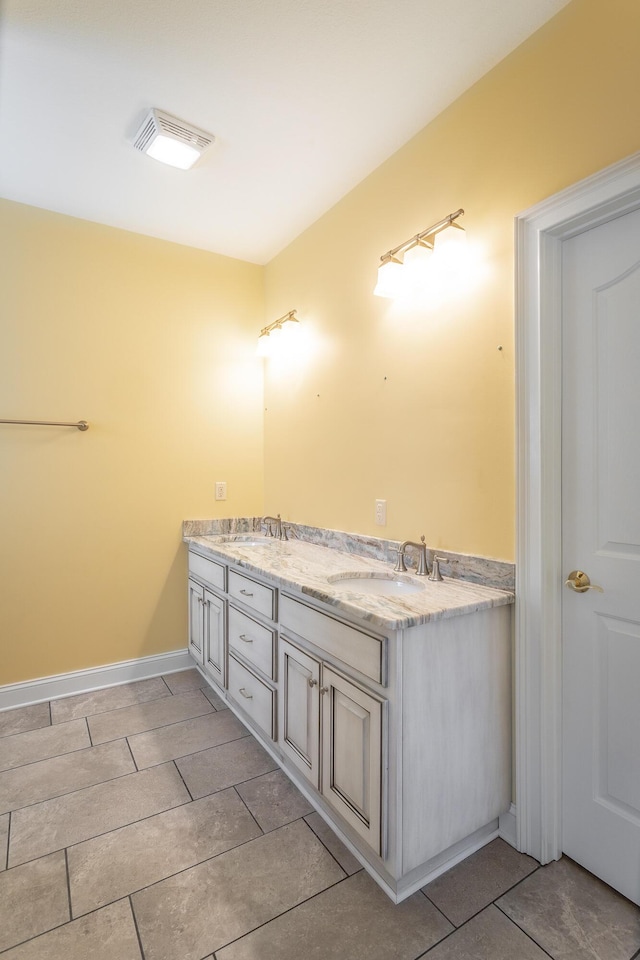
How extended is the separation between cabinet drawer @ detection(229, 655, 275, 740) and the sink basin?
519 millimetres

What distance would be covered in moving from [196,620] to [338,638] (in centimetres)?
152

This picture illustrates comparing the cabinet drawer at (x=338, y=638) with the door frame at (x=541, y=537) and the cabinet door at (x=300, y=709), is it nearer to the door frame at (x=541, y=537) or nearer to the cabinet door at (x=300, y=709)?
the cabinet door at (x=300, y=709)

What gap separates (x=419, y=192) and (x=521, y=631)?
68.9 inches

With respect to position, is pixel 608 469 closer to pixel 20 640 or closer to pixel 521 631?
pixel 521 631

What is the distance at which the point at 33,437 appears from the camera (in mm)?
2541

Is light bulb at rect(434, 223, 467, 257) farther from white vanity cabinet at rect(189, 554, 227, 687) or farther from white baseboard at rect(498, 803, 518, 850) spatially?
white baseboard at rect(498, 803, 518, 850)

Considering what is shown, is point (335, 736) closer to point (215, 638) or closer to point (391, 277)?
point (215, 638)

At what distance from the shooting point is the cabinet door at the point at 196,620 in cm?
271

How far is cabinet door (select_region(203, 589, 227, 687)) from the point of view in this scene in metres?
2.38

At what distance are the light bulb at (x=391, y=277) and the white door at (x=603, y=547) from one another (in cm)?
64

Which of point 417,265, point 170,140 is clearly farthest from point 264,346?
point 417,265

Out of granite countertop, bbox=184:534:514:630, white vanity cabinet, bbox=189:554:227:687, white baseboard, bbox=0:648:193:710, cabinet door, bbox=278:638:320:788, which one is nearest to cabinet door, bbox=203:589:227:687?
white vanity cabinet, bbox=189:554:227:687

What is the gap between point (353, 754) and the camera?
1.45m

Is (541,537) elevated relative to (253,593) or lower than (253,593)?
elevated
